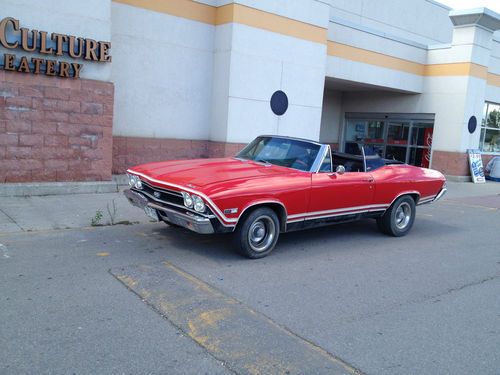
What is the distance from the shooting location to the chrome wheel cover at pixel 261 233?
235 inches

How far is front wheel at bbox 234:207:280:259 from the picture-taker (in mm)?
5855

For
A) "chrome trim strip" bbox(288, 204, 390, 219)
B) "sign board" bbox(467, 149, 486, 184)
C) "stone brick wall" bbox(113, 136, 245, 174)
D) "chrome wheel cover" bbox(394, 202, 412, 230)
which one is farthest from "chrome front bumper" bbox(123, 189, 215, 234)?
"sign board" bbox(467, 149, 486, 184)

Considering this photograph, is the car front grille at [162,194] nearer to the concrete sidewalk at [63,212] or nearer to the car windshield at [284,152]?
the concrete sidewalk at [63,212]

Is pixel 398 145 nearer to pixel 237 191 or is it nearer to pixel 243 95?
pixel 243 95

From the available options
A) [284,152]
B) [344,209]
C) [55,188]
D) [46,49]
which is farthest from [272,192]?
[46,49]

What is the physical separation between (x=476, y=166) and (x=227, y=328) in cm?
1734

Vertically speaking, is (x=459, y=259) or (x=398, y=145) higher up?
(x=398, y=145)

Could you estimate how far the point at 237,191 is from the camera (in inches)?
221

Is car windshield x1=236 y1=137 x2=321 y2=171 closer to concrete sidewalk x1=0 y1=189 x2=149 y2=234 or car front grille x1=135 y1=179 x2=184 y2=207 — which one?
car front grille x1=135 y1=179 x2=184 y2=207

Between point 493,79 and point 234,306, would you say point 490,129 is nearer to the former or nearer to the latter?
point 493,79

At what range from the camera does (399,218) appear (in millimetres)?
8125

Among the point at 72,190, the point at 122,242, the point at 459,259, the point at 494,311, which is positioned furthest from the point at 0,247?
the point at 459,259

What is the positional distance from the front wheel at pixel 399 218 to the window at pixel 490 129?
14.1 m

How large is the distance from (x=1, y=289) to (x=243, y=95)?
885 centimetres
